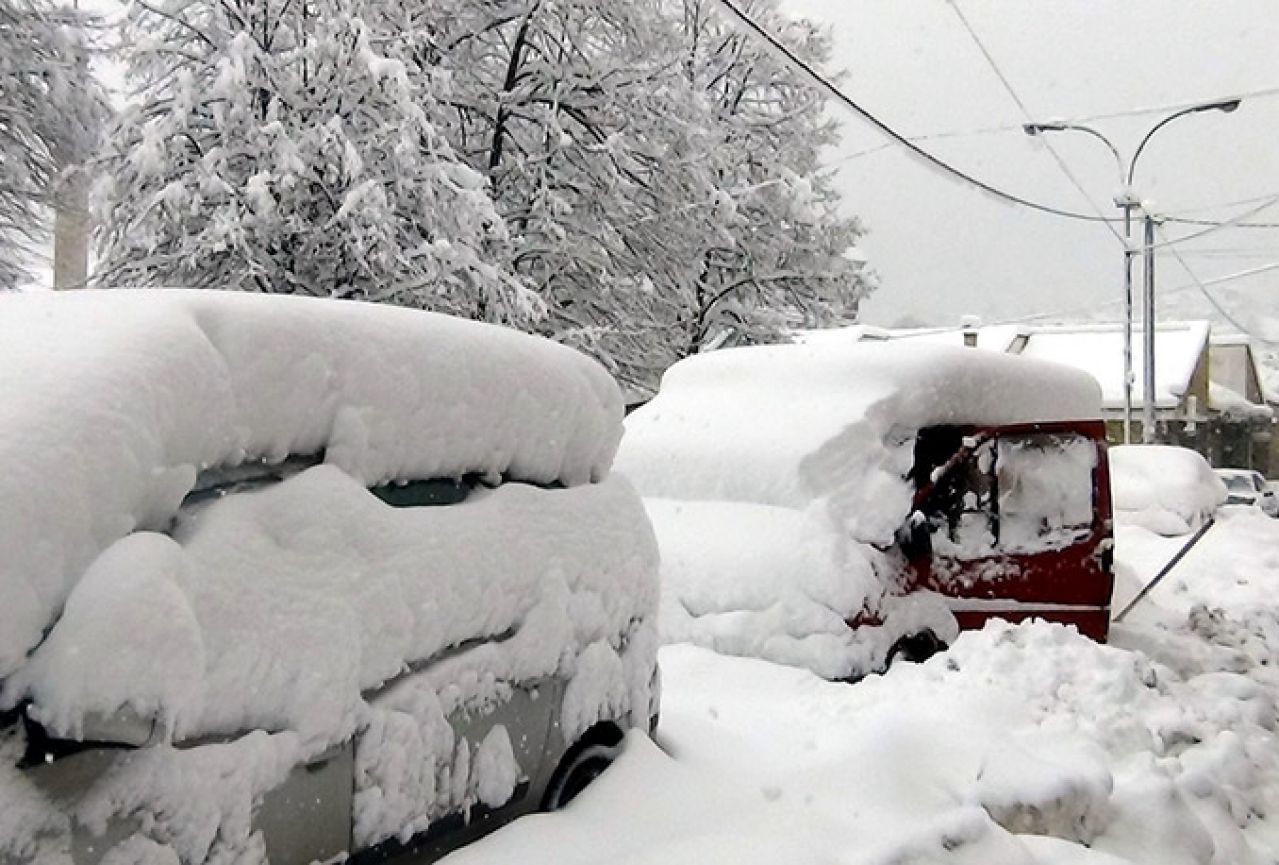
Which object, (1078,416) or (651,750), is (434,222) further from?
(651,750)

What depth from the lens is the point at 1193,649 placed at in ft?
24.4

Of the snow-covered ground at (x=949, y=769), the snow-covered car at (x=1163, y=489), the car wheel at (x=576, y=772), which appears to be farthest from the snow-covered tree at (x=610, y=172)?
the car wheel at (x=576, y=772)

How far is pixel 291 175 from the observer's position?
1084 centimetres

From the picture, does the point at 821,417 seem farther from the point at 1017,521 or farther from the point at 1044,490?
the point at 1044,490

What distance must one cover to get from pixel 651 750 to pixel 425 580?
1.33 meters

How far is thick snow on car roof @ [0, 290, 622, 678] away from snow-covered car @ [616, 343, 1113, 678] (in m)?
2.59

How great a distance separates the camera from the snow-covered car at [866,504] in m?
5.87

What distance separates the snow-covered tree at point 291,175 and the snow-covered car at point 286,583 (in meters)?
8.26

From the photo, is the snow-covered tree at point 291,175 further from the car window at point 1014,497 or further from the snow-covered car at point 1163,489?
the snow-covered car at point 1163,489

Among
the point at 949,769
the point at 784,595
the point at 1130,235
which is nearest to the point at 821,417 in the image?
the point at 784,595

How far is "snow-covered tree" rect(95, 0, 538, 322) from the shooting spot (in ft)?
36.4

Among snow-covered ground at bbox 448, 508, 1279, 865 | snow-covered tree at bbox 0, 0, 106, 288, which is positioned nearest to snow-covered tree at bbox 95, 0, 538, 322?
snow-covered tree at bbox 0, 0, 106, 288

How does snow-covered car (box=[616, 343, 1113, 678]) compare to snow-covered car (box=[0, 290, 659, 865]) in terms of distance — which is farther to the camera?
snow-covered car (box=[616, 343, 1113, 678])

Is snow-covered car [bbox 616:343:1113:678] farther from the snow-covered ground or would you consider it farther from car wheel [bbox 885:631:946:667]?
the snow-covered ground
